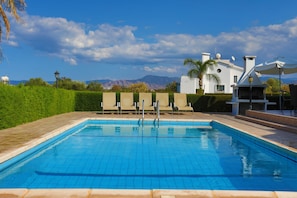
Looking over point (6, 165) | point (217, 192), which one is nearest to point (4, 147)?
point (6, 165)

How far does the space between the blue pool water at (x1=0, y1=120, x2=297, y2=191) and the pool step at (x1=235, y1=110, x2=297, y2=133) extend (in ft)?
5.32

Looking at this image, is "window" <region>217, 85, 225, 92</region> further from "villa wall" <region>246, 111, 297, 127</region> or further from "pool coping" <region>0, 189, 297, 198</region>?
"pool coping" <region>0, 189, 297, 198</region>

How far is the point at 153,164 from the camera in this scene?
651 cm

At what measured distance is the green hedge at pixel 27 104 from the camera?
392 inches

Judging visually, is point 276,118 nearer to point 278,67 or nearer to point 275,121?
point 275,121

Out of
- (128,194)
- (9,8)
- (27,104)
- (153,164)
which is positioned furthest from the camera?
(27,104)

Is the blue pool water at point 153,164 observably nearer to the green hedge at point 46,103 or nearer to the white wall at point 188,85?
the green hedge at point 46,103

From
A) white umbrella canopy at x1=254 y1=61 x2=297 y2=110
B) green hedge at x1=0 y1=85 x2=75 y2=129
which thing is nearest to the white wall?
white umbrella canopy at x1=254 y1=61 x2=297 y2=110

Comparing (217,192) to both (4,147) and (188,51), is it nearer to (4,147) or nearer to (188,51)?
(4,147)

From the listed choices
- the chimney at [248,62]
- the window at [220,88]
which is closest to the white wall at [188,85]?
the window at [220,88]

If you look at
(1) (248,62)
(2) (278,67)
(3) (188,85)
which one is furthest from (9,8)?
(3) (188,85)

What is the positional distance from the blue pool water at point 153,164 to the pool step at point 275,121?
162cm

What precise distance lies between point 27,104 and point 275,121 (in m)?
9.52

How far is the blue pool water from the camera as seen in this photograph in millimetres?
5125
